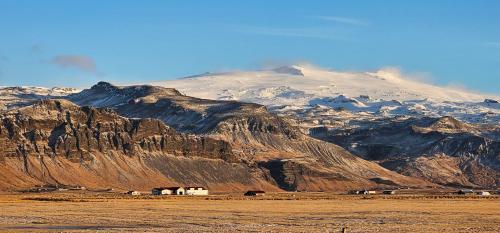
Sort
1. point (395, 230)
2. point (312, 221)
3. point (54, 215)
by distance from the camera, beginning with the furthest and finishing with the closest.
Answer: point (54, 215) < point (312, 221) < point (395, 230)

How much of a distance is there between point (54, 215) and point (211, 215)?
16249 millimetres

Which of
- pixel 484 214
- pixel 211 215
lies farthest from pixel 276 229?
pixel 484 214

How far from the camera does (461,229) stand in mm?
85812

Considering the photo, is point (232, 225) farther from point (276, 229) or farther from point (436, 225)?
point (436, 225)

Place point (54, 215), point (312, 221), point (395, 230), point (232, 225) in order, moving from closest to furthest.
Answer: point (395, 230) < point (232, 225) < point (312, 221) < point (54, 215)

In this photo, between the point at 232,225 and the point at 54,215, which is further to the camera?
the point at 54,215

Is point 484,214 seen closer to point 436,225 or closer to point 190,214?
point 436,225

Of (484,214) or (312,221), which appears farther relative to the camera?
(484,214)

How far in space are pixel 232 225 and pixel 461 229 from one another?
19.4 meters

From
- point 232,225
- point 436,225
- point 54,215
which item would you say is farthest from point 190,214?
point 436,225

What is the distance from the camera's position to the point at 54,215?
108 metres

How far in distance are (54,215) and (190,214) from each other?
577 inches

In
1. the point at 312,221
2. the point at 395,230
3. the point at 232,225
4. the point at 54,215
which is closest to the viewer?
the point at 395,230

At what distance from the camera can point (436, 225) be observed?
302ft
